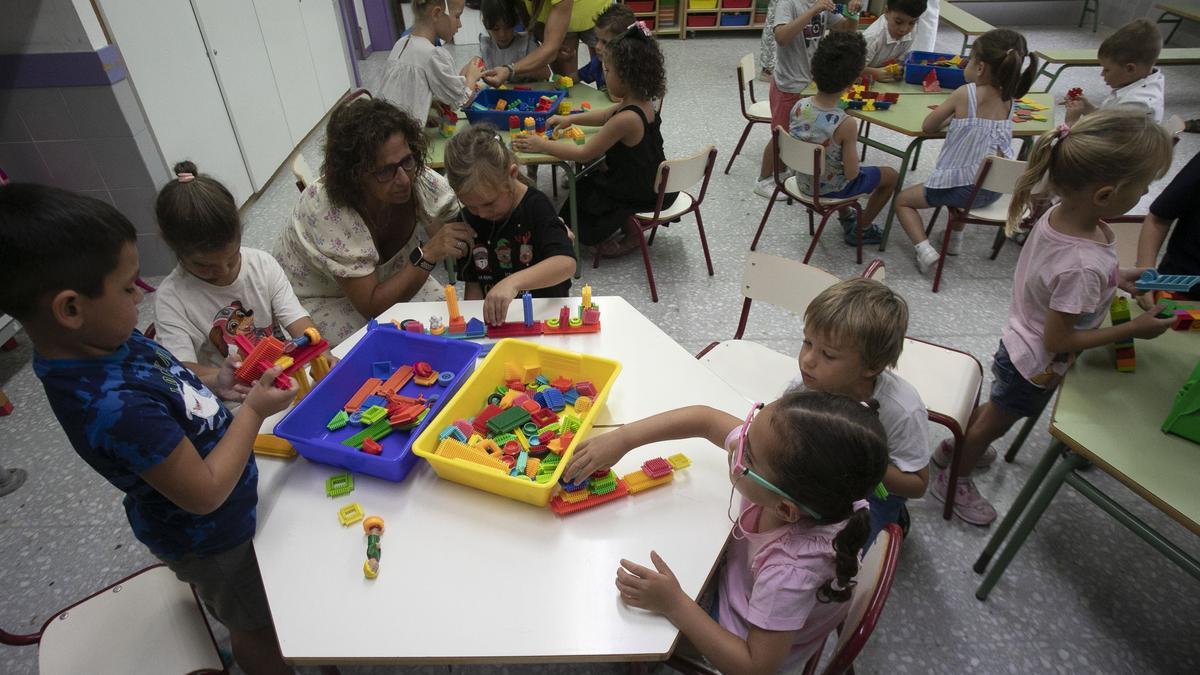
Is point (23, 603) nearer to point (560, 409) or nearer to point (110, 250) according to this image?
point (110, 250)

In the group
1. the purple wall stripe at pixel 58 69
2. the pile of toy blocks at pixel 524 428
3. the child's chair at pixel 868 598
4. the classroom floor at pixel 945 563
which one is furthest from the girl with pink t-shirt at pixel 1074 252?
the purple wall stripe at pixel 58 69

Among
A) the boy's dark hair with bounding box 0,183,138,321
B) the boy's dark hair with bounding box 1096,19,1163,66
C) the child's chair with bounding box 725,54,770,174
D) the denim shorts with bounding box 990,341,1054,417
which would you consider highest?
the boy's dark hair with bounding box 0,183,138,321

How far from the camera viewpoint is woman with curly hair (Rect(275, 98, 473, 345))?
1.85 m

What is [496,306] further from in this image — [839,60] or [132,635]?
[839,60]

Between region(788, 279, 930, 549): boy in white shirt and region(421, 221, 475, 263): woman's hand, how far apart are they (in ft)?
3.83

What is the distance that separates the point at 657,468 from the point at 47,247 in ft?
3.64

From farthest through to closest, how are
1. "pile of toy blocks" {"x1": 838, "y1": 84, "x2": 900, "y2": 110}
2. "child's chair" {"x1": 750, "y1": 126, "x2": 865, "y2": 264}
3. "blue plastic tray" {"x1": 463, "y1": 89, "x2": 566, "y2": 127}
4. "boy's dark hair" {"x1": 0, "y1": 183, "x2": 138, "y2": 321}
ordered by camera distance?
1. "pile of toy blocks" {"x1": 838, "y1": 84, "x2": 900, "y2": 110}
2. "blue plastic tray" {"x1": 463, "y1": 89, "x2": 566, "y2": 127}
3. "child's chair" {"x1": 750, "y1": 126, "x2": 865, "y2": 264}
4. "boy's dark hair" {"x1": 0, "y1": 183, "x2": 138, "y2": 321}

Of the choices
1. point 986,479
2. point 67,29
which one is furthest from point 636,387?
point 67,29

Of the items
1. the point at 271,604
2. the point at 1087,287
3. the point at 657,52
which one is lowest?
the point at 271,604

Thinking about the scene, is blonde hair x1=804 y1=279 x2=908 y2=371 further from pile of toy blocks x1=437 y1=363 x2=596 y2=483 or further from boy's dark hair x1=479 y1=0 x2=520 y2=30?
boy's dark hair x1=479 y1=0 x2=520 y2=30

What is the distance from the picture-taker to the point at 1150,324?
1.54 meters

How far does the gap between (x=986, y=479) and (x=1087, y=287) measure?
95 centimetres

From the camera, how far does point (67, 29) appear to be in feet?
9.14

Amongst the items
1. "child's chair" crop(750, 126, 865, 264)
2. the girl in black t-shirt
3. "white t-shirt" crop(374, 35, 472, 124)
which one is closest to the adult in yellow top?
"white t-shirt" crop(374, 35, 472, 124)
